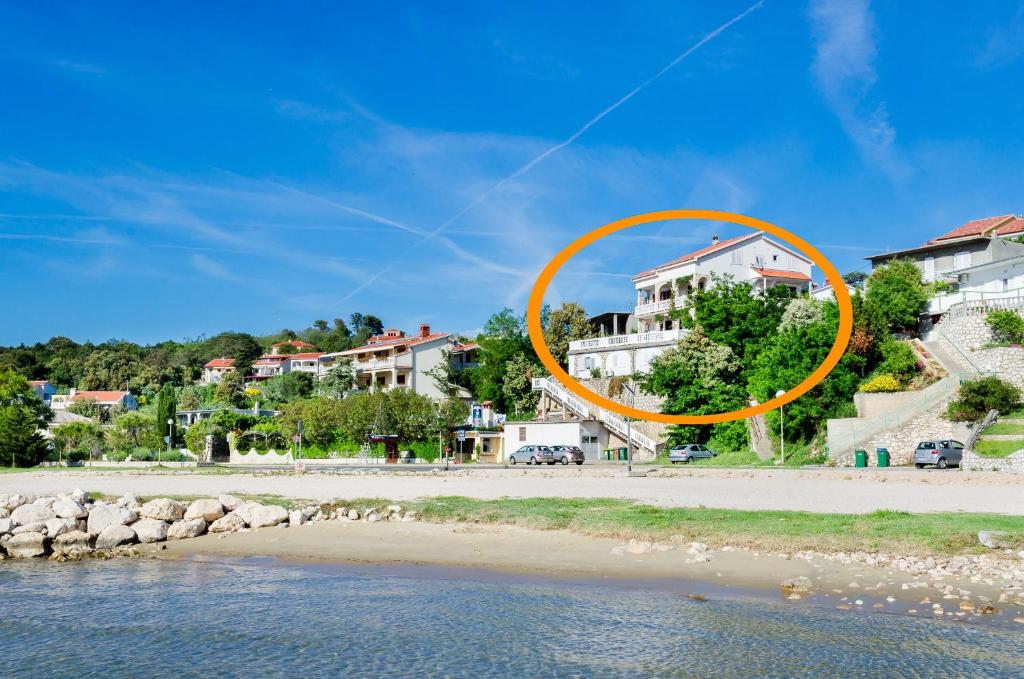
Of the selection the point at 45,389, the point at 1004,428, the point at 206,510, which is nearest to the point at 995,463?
the point at 1004,428

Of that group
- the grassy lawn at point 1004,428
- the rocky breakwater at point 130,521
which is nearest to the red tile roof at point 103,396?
the rocky breakwater at point 130,521

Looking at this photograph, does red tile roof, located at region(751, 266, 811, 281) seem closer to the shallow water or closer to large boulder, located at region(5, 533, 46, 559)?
large boulder, located at region(5, 533, 46, 559)

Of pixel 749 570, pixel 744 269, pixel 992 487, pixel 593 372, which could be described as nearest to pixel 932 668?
pixel 749 570

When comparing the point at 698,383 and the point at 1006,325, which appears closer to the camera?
the point at 1006,325

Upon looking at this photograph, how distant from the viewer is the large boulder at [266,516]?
80.6 feet

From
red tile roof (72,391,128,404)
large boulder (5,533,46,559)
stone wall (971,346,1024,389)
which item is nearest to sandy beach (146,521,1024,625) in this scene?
large boulder (5,533,46,559)

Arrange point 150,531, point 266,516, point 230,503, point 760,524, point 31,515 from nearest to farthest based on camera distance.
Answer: point 760,524
point 150,531
point 266,516
point 31,515
point 230,503

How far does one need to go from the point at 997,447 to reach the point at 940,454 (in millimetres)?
2203

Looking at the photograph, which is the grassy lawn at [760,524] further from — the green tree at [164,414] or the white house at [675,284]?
the green tree at [164,414]

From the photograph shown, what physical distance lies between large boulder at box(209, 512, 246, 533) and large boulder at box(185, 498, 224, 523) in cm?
26

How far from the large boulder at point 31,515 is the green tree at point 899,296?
43819mm

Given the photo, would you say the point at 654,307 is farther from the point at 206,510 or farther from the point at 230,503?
the point at 206,510

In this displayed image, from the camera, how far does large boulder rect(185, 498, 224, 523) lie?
24.7m

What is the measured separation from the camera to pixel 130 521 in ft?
80.2
